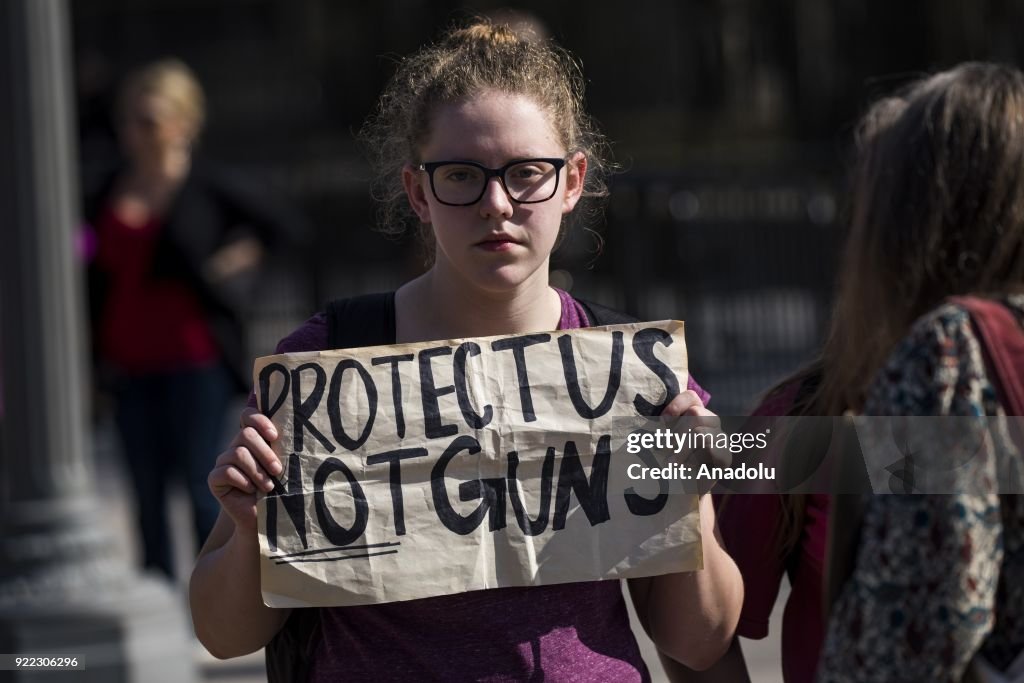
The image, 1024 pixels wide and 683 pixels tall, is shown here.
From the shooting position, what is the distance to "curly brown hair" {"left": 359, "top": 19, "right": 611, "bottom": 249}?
2473mm

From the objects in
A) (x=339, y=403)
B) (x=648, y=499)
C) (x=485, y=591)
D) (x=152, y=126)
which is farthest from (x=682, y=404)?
(x=152, y=126)

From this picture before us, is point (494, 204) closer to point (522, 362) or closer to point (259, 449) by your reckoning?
point (522, 362)

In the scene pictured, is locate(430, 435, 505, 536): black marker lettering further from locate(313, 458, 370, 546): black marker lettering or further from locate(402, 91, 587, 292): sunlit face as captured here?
locate(402, 91, 587, 292): sunlit face

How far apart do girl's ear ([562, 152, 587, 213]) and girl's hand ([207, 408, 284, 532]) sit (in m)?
0.61

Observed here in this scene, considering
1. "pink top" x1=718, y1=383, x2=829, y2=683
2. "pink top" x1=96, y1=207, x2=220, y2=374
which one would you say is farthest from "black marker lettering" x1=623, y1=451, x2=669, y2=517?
"pink top" x1=96, y1=207, x2=220, y2=374

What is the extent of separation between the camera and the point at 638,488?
2426 mm

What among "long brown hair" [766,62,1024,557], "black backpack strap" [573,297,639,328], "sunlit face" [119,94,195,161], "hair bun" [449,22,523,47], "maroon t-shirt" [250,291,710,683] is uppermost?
"sunlit face" [119,94,195,161]

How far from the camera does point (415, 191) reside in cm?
255

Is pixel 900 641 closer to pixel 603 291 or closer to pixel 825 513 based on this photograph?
pixel 825 513

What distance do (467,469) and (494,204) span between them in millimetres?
413

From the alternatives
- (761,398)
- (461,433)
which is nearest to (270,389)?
(461,433)

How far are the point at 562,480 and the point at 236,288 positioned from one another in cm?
426

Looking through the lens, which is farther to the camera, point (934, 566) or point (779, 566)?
point (779, 566)

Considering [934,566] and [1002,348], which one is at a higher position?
[1002,348]
